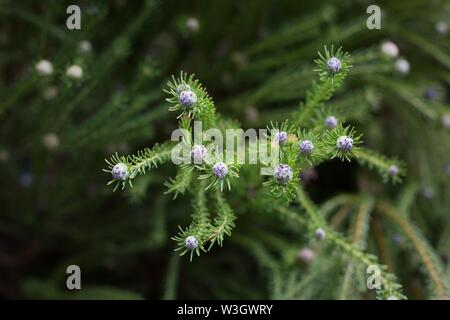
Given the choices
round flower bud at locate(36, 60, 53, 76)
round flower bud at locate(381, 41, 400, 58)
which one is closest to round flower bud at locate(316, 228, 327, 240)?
round flower bud at locate(381, 41, 400, 58)

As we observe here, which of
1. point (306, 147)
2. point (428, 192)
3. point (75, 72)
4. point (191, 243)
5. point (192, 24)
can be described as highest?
point (192, 24)

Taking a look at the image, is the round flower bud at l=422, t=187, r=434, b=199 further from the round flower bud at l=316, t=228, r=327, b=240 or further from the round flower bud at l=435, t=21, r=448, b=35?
the round flower bud at l=316, t=228, r=327, b=240

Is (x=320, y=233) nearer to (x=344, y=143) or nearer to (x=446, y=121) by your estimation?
(x=344, y=143)

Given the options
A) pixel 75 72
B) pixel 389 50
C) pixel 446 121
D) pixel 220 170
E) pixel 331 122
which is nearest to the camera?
pixel 220 170

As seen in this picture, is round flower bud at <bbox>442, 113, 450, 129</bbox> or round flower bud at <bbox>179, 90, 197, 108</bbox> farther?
round flower bud at <bbox>442, 113, 450, 129</bbox>

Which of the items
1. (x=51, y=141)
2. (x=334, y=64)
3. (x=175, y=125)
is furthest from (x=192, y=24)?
(x=334, y=64)

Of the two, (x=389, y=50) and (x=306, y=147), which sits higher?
(x=389, y=50)

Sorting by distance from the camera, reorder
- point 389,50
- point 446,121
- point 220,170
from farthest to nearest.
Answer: point 446,121 < point 389,50 < point 220,170
